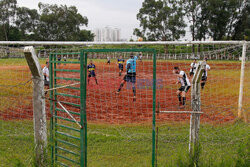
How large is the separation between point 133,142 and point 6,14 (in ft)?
207

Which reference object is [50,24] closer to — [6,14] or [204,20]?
Result: [6,14]

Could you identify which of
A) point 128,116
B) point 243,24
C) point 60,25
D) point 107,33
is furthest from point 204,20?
point 107,33

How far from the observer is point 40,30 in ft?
194

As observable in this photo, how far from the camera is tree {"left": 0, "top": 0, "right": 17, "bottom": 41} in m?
56.6

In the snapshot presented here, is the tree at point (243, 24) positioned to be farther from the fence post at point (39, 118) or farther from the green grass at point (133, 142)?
the fence post at point (39, 118)

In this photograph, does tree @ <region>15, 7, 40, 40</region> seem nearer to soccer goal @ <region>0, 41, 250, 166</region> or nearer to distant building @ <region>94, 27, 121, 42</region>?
soccer goal @ <region>0, 41, 250, 166</region>

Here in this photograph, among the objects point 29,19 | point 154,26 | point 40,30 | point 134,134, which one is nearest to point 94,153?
point 134,134

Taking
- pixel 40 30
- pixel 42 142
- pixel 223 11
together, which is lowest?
pixel 42 142

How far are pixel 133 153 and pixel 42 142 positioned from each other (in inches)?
Result: 103

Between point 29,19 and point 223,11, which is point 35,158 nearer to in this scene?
point 223,11

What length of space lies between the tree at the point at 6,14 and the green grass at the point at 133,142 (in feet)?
186

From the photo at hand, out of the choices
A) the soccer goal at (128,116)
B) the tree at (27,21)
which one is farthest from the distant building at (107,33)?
the soccer goal at (128,116)

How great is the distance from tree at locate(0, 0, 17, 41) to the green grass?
5682 cm

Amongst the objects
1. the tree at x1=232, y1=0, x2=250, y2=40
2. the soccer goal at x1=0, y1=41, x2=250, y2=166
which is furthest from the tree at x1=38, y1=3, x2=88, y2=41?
the soccer goal at x1=0, y1=41, x2=250, y2=166
